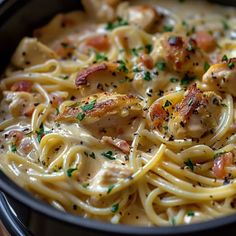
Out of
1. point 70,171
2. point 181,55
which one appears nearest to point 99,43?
point 181,55

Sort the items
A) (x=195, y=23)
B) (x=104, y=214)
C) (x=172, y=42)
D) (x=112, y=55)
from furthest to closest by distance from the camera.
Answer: (x=195, y=23), (x=112, y=55), (x=172, y=42), (x=104, y=214)

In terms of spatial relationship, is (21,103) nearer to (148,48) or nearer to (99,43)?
(99,43)

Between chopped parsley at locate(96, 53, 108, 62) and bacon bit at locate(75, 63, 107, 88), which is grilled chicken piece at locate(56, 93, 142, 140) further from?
chopped parsley at locate(96, 53, 108, 62)

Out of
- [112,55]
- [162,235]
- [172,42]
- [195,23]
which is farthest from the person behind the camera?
[195,23]

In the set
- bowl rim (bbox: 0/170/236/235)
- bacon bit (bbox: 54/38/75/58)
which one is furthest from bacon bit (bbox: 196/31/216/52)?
bowl rim (bbox: 0/170/236/235)

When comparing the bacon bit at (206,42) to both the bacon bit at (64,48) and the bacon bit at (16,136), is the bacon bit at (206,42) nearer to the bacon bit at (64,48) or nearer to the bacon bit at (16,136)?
the bacon bit at (64,48)

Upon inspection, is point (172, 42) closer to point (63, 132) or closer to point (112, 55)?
point (112, 55)

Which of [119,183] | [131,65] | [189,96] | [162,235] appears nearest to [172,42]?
[131,65]

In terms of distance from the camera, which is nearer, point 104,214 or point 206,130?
point 104,214

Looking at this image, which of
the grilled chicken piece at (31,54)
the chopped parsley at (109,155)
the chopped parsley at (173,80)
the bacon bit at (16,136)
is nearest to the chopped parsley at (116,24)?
the grilled chicken piece at (31,54)
